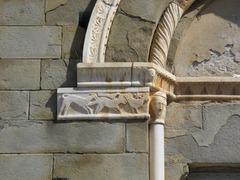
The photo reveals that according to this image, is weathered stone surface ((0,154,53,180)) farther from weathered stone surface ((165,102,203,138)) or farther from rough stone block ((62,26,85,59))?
weathered stone surface ((165,102,203,138))

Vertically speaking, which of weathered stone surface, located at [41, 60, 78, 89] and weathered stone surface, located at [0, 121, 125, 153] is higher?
weathered stone surface, located at [41, 60, 78, 89]

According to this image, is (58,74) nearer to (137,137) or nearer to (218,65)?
(137,137)

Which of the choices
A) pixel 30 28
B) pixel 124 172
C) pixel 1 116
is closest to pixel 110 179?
pixel 124 172

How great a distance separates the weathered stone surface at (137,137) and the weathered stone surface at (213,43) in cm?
74

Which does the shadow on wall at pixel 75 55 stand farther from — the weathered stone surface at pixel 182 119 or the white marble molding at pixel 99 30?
the weathered stone surface at pixel 182 119

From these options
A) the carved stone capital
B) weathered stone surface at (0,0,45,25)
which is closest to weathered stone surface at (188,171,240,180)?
the carved stone capital

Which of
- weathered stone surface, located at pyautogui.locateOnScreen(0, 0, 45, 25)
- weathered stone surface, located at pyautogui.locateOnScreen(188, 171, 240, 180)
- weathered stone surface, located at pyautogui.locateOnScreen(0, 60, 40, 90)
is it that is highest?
weathered stone surface, located at pyautogui.locateOnScreen(0, 0, 45, 25)

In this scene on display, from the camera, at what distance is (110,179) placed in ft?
15.6

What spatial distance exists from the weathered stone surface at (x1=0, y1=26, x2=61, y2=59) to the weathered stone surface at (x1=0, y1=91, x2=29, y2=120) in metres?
0.29

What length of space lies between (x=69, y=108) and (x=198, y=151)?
1029 millimetres

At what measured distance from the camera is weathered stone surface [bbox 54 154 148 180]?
4754 millimetres

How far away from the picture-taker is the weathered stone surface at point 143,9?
16.9 feet

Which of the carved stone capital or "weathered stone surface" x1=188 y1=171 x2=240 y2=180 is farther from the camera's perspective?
"weathered stone surface" x1=188 y1=171 x2=240 y2=180

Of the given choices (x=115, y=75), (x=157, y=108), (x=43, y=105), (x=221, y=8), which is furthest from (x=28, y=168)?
(x=221, y=8)
